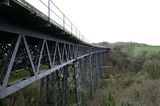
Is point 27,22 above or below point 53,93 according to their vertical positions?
above

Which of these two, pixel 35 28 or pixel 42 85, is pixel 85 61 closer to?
pixel 42 85

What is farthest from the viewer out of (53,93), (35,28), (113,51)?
(113,51)

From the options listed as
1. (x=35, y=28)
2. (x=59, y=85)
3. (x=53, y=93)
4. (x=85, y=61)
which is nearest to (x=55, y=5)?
(x=35, y=28)

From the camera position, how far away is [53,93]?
13680 mm

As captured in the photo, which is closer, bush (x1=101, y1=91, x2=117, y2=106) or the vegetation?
bush (x1=101, y1=91, x2=117, y2=106)

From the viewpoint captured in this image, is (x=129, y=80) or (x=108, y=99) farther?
(x=129, y=80)

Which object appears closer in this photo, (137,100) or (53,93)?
(53,93)

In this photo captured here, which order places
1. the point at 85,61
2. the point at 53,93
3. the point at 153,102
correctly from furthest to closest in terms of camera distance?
the point at 85,61, the point at 153,102, the point at 53,93

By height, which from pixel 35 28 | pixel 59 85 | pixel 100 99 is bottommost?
pixel 100 99

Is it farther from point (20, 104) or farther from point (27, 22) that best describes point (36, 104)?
point (27, 22)

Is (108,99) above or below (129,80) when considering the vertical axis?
below

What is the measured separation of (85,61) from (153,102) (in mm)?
7089

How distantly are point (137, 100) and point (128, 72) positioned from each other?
2473cm

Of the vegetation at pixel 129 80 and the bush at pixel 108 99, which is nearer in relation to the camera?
the bush at pixel 108 99
